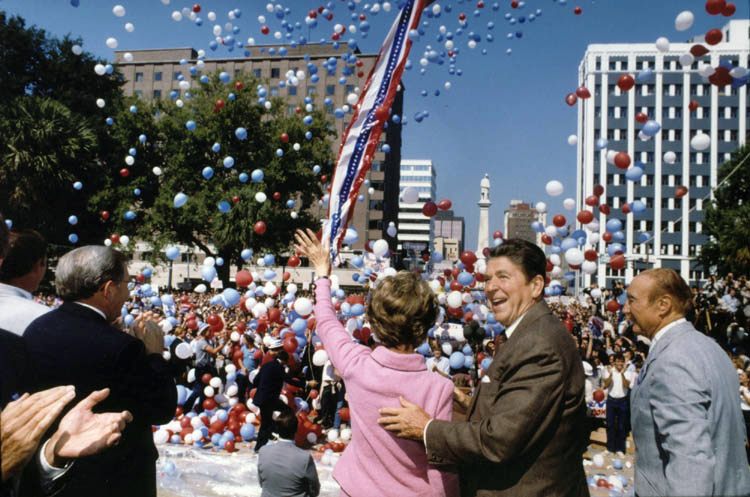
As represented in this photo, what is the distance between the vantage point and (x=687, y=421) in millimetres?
1929

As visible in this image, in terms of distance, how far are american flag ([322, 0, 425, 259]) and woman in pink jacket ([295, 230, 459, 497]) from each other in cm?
290

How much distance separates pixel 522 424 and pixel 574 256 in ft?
15.5

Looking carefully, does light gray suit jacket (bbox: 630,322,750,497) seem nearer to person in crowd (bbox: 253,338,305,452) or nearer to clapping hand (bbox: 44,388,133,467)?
clapping hand (bbox: 44,388,133,467)

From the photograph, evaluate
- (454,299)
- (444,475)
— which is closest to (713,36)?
(454,299)

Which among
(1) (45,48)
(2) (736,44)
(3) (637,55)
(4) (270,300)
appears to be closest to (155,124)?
(1) (45,48)

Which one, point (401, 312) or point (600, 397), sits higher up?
point (401, 312)

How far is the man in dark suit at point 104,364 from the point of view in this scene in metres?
2.11

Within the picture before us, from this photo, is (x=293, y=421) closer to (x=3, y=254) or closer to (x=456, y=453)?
(x=456, y=453)

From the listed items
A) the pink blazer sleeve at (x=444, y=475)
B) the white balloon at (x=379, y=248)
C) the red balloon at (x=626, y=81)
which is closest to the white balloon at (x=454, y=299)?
the white balloon at (x=379, y=248)

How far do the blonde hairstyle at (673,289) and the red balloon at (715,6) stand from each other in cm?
365

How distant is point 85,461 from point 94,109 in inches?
1104

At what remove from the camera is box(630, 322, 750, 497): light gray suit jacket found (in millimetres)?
1879

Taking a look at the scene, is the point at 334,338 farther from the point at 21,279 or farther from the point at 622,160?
the point at 622,160

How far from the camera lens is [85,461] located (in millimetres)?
2191
